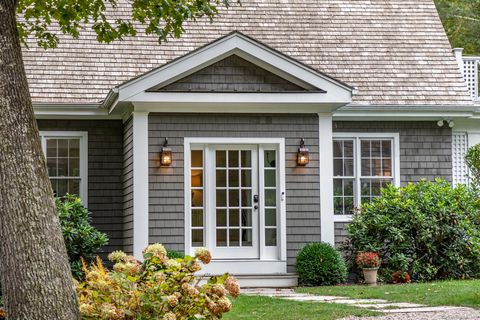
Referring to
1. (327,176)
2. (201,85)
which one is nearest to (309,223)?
(327,176)

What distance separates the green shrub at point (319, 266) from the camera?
13.6 metres

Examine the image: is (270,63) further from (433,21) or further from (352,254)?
(433,21)

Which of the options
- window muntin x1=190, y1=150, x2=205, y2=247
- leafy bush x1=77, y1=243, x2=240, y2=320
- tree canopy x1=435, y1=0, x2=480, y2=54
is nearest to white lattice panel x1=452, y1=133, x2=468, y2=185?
window muntin x1=190, y1=150, x2=205, y2=247

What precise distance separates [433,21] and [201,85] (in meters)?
6.19

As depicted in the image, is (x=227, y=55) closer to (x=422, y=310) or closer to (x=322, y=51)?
(x=322, y=51)

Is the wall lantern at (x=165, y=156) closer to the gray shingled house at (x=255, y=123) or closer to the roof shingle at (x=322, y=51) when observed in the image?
the gray shingled house at (x=255, y=123)

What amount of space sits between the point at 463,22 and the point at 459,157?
2044cm

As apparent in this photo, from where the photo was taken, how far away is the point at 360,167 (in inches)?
629

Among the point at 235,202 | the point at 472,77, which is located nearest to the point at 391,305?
the point at 235,202

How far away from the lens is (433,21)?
17.8 metres

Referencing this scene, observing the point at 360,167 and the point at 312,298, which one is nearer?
the point at 312,298

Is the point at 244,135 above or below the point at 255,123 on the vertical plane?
below

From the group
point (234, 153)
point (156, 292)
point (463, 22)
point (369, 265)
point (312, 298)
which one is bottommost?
point (312, 298)

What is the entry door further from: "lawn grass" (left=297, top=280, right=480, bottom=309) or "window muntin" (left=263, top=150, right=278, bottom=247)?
"lawn grass" (left=297, top=280, right=480, bottom=309)
